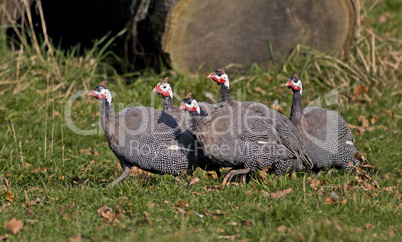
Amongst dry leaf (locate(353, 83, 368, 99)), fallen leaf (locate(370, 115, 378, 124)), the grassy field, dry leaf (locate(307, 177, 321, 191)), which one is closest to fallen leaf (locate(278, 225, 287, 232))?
Answer: the grassy field

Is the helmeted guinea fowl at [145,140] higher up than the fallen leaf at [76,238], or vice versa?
the helmeted guinea fowl at [145,140]

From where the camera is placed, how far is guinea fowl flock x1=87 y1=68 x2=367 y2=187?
423 cm

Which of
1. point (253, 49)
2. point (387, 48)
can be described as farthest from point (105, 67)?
point (387, 48)

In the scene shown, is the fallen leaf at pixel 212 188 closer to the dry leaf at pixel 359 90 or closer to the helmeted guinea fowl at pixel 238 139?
the helmeted guinea fowl at pixel 238 139

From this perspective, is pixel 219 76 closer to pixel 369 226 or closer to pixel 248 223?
pixel 248 223

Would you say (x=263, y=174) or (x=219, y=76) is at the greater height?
(x=219, y=76)

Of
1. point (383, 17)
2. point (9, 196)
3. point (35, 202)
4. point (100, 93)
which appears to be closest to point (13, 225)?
point (35, 202)

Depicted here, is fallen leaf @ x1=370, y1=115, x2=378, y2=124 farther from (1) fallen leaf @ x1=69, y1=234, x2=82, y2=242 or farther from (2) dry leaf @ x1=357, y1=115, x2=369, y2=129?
(1) fallen leaf @ x1=69, y1=234, x2=82, y2=242

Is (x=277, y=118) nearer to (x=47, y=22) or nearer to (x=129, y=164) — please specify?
(x=129, y=164)

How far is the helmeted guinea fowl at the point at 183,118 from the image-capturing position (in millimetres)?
4461

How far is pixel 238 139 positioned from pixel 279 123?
0.51 m

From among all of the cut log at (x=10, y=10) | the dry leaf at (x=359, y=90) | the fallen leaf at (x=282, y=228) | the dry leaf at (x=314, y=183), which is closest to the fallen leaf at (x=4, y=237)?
the fallen leaf at (x=282, y=228)

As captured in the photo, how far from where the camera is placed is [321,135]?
16.1ft

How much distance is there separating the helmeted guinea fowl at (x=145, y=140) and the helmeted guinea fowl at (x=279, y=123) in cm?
57
